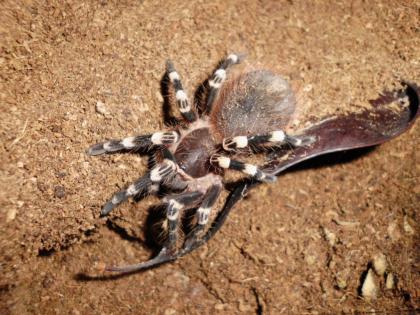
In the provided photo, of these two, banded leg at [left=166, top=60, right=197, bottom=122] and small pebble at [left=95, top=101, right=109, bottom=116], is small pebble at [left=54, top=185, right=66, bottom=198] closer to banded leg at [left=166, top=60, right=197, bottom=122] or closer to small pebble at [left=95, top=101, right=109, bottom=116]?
small pebble at [left=95, top=101, right=109, bottom=116]

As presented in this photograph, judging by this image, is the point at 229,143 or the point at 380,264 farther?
the point at 380,264

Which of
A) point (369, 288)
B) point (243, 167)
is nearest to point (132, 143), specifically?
point (243, 167)

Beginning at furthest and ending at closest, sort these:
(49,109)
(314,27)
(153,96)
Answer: (314,27) → (153,96) → (49,109)

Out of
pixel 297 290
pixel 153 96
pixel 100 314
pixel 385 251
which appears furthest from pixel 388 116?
pixel 100 314

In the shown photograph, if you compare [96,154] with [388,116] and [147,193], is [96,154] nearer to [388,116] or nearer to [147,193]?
[147,193]

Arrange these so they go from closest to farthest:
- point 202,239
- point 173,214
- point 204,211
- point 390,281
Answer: point 173,214
point 204,211
point 202,239
point 390,281

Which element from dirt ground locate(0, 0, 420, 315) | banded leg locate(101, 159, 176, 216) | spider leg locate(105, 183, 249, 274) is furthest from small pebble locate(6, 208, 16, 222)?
spider leg locate(105, 183, 249, 274)

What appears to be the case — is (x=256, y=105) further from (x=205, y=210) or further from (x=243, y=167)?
(x=205, y=210)

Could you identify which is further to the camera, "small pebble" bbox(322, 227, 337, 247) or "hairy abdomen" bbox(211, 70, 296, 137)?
"small pebble" bbox(322, 227, 337, 247)
